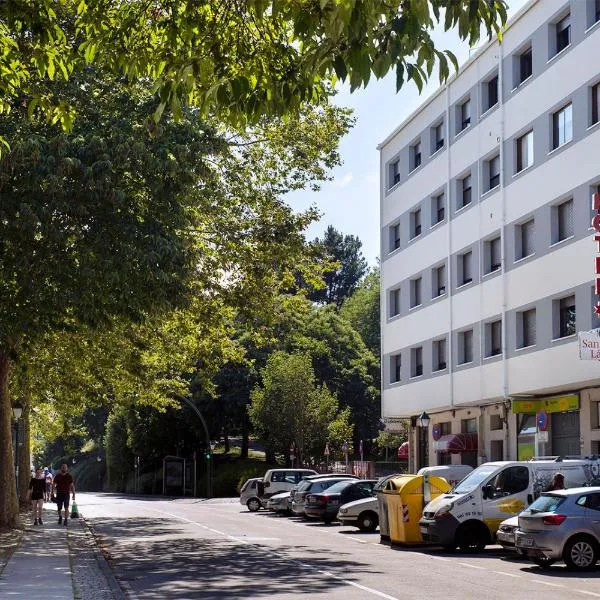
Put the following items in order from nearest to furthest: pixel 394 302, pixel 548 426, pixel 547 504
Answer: pixel 547 504, pixel 548 426, pixel 394 302

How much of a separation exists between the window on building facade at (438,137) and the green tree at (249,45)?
33.5m

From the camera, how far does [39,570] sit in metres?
19.6

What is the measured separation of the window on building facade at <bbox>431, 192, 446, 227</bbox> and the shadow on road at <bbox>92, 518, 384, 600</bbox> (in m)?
19.4

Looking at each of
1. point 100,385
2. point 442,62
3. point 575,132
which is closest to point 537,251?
point 575,132

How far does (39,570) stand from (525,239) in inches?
893

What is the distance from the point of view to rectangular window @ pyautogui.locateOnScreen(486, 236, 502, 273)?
130 ft

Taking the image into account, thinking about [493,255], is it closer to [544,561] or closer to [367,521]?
[367,521]

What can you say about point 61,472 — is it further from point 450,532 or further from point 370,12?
point 370,12

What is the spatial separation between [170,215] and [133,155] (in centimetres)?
152

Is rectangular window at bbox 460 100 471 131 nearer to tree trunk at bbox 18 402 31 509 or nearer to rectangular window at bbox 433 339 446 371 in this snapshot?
rectangular window at bbox 433 339 446 371

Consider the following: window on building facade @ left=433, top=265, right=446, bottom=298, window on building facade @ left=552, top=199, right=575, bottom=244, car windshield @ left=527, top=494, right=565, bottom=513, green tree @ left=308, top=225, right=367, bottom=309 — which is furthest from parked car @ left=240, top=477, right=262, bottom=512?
green tree @ left=308, top=225, right=367, bottom=309

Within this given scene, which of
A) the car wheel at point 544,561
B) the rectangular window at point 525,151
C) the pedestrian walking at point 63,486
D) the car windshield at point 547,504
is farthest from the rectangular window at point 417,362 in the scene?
Result: the car wheel at point 544,561

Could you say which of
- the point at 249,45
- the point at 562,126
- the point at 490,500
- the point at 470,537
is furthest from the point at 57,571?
the point at 562,126

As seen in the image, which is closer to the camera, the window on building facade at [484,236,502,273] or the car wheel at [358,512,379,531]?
the car wheel at [358,512,379,531]
